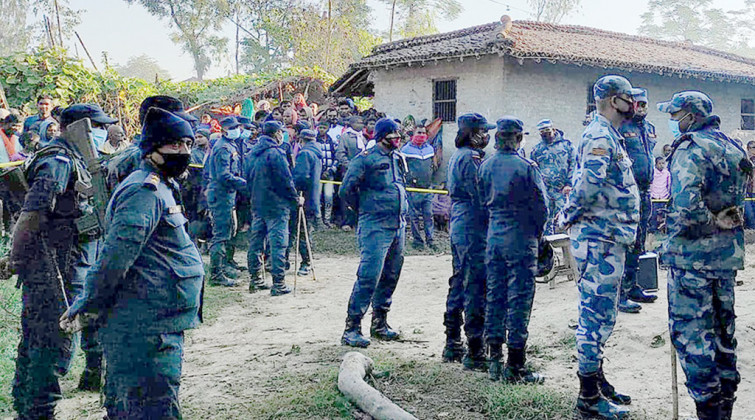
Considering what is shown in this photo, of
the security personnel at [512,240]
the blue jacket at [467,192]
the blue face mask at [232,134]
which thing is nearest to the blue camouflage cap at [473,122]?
the blue jacket at [467,192]

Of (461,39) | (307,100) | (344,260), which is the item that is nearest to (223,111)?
(307,100)

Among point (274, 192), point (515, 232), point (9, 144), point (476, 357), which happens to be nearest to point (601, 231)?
point (515, 232)

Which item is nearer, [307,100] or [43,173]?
[43,173]

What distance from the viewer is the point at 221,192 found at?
9578 millimetres

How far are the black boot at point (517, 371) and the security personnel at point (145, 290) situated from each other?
2677 millimetres

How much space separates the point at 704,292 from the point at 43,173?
4.27m

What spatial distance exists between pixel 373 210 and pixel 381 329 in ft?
3.91

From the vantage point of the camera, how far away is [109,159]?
502 cm

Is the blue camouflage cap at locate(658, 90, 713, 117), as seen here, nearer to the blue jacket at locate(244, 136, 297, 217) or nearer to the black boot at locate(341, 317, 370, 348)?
the black boot at locate(341, 317, 370, 348)

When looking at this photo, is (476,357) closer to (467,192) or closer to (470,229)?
(470,229)

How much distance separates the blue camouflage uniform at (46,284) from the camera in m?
4.61

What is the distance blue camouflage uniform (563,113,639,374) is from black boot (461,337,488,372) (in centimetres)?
125

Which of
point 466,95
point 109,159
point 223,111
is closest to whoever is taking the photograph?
point 109,159

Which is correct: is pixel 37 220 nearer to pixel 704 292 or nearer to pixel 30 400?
pixel 30 400
